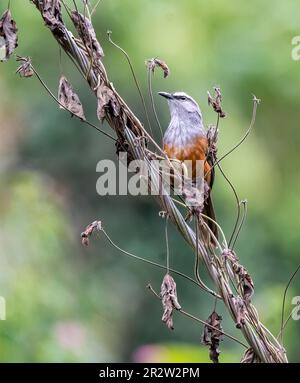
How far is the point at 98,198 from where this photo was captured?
24.7ft

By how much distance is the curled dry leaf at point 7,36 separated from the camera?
2949mm

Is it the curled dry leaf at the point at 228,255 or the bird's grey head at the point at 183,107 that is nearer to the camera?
the curled dry leaf at the point at 228,255

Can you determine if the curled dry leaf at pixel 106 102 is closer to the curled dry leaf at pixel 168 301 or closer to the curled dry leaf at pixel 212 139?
the curled dry leaf at pixel 212 139

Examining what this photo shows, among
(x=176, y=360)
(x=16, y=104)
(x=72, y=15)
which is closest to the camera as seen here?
(x=72, y=15)

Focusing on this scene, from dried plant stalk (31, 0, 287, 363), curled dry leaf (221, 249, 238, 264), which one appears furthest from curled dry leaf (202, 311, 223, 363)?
curled dry leaf (221, 249, 238, 264)

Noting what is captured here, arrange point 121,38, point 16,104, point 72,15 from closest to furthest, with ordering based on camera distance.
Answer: point 72,15 < point 121,38 < point 16,104

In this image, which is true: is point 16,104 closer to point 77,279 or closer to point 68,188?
point 68,188

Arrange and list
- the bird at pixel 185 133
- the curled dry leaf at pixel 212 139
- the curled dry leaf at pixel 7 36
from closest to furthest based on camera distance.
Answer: the curled dry leaf at pixel 7 36, the curled dry leaf at pixel 212 139, the bird at pixel 185 133

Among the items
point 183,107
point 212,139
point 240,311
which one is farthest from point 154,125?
point 240,311

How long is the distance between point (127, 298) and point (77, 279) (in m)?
1.05

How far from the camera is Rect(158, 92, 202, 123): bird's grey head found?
462 cm

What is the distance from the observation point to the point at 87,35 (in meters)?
2.96

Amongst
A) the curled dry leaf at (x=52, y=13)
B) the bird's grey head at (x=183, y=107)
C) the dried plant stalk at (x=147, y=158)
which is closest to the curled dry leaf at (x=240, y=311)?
the dried plant stalk at (x=147, y=158)

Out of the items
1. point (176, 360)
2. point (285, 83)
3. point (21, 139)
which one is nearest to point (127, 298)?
point (21, 139)
